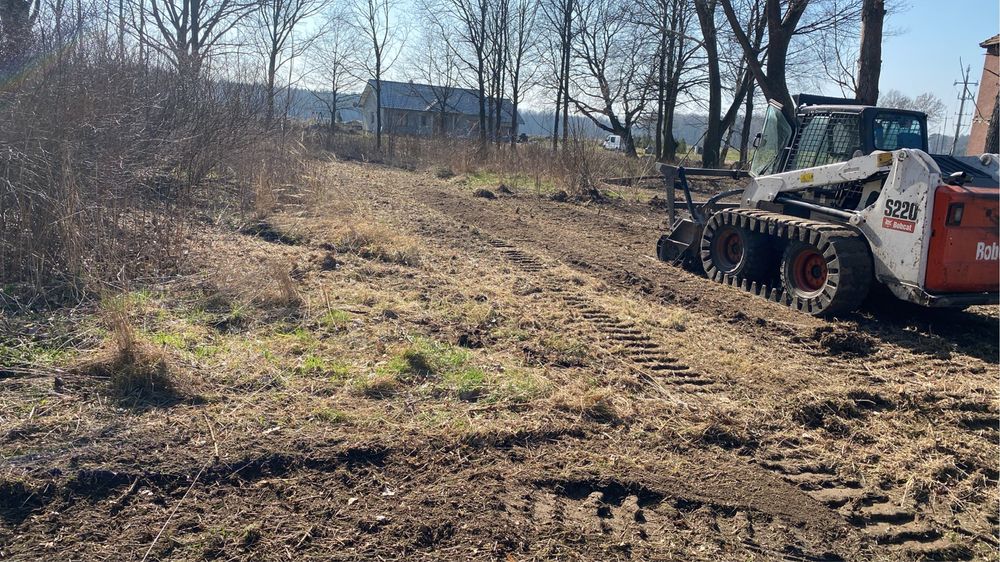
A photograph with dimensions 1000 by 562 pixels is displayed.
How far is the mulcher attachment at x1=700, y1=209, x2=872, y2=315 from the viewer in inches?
262

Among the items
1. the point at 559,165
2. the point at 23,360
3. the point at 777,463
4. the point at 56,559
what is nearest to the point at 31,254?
the point at 23,360

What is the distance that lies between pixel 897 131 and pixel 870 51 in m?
6.34

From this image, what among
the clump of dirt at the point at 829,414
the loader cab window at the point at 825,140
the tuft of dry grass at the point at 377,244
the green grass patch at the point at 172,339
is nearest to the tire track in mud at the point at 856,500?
the clump of dirt at the point at 829,414

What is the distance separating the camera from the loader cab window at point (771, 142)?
859 centimetres

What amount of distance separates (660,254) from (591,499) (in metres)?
6.70

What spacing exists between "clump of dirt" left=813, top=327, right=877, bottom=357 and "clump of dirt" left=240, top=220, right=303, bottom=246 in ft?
21.3

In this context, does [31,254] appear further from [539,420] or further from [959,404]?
[959,404]

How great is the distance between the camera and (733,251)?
8.81m

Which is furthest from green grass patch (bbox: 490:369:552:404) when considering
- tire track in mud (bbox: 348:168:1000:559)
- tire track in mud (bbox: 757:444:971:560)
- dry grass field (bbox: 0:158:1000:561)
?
tire track in mud (bbox: 757:444:971:560)

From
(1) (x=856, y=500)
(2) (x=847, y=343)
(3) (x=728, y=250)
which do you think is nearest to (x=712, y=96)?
Result: (3) (x=728, y=250)

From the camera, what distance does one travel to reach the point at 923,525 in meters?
3.42

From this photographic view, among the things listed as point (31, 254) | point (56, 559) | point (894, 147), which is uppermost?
point (894, 147)

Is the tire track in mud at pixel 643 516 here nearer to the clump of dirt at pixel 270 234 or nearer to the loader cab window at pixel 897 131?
the loader cab window at pixel 897 131

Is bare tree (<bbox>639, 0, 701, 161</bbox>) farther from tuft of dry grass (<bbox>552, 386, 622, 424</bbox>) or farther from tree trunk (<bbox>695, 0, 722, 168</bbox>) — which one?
tuft of dry grass (<bbox>552, 386, 622, 424</bbox>)
